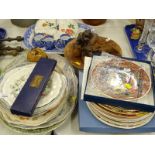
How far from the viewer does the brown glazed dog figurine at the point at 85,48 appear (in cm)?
74

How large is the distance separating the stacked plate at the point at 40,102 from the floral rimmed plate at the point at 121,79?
0.28 ft

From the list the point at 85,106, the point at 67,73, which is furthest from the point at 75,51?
the point at 85,106

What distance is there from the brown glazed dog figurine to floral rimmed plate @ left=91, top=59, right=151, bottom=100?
11 cm

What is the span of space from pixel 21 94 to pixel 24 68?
0.10 m

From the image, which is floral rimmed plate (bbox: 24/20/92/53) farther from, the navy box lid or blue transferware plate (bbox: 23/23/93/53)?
the navy box lid

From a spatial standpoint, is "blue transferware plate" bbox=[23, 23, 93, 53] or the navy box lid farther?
"blue transferware plate" bbox=[23, 23, 93, 53]

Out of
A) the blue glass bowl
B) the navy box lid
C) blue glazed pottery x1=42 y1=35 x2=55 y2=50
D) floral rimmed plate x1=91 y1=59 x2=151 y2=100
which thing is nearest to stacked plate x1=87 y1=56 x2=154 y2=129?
floral rimmed plate x1=91 y1=59 x2=151 y2=100

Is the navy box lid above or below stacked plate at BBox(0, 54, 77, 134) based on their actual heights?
above

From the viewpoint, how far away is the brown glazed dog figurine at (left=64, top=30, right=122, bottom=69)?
744 millimetres

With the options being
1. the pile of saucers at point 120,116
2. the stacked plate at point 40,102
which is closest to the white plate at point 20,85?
the stacked plate at point 40,102

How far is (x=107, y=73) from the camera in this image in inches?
24.2

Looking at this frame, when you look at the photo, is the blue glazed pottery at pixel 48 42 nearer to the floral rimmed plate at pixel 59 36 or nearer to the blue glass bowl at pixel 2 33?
the floral rimmed plate at pixel 59 36
